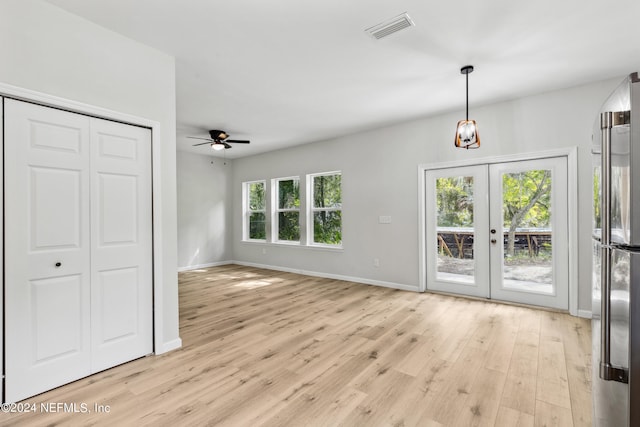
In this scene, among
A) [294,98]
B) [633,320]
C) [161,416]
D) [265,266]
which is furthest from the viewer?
[265,266]

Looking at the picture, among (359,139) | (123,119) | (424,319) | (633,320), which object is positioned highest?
(359,139)

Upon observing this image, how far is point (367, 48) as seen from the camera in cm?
278

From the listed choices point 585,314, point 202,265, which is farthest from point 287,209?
point 585,314

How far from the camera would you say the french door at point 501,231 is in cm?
380

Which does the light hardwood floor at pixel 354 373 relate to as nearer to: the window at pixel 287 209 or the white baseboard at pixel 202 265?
the window at pixel 287 209

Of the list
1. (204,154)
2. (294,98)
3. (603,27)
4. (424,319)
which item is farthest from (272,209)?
(603,27)

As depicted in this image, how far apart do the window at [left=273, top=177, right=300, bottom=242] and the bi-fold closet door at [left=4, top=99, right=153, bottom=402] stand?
13.7 feet

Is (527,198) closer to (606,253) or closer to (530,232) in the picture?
(530,232)

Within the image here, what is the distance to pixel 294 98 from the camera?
3.96 metres

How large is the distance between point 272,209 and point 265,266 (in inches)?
53.3

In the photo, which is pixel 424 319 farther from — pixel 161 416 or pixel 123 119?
pixel 123 119

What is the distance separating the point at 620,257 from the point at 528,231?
3.29 metres

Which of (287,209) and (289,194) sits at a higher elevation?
(289,194)

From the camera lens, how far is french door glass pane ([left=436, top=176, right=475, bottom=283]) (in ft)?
14.5
